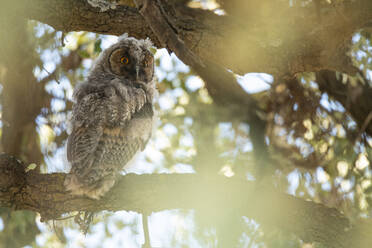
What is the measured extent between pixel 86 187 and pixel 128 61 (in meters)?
1.32

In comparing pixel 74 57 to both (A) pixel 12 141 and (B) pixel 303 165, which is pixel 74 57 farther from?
(B) pixel 303 165

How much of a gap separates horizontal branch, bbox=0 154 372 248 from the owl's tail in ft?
0.20

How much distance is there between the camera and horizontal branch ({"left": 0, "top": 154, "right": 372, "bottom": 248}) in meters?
2.96

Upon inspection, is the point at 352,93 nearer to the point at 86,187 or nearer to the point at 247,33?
the point at 247,33

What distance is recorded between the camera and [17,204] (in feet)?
9.89

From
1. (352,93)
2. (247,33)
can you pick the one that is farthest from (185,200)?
(352,93)

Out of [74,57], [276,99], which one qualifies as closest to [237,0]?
[276,99]

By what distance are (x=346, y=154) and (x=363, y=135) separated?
1.41 feet

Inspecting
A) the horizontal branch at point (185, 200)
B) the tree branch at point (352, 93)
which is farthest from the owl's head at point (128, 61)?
the tree branch at point (352, 93)

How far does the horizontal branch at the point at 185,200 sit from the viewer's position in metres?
2.96

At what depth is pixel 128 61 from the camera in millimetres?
3719

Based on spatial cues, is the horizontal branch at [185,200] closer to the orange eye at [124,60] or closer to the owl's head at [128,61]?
the owl's head at [128,61]

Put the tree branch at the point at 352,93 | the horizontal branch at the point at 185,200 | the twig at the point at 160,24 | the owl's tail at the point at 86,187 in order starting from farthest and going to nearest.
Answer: the tree branch at the point at 352,93 < the horizontal branch at the point at 185,200 < the owl's tail at the point at 86,187 < the twig at the point at 160,24

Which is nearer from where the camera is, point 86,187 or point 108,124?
point 86,187
